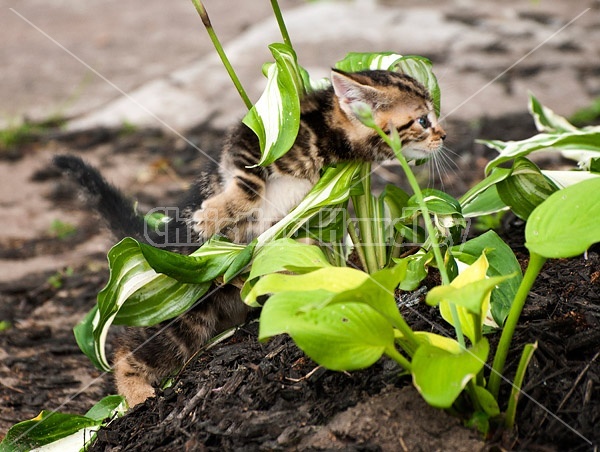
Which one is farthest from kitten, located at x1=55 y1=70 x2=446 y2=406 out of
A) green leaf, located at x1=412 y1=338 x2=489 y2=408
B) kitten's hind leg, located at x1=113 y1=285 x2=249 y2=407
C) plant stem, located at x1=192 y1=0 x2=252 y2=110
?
green leaf, located at x1=412 y1=338 x2=489 y2=408

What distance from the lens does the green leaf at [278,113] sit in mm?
2875

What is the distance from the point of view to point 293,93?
2975 millimetres

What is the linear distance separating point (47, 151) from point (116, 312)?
4.03 meters

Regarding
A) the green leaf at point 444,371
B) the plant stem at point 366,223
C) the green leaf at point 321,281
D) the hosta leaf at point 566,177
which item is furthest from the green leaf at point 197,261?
the hosta leaf at point 566,177

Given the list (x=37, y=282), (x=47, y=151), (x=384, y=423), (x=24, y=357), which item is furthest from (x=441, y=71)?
(x=384, y=423)

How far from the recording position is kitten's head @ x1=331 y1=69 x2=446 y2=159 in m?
3.27

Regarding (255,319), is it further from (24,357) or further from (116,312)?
(24,357)

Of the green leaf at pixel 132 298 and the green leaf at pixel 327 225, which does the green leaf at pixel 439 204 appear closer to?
the green leaf at pixel 327 225

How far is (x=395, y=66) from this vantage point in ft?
12.0

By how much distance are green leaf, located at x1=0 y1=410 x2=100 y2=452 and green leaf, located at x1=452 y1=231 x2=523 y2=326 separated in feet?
5.26

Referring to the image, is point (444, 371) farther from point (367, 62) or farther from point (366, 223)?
point (367, 62)

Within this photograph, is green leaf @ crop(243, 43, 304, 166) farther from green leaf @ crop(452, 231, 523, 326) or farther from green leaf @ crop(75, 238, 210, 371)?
green leaf @ crop(452, 231, 523, 326)

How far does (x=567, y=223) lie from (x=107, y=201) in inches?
93.7

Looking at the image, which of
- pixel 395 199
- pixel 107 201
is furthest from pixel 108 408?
pixel 395 199
